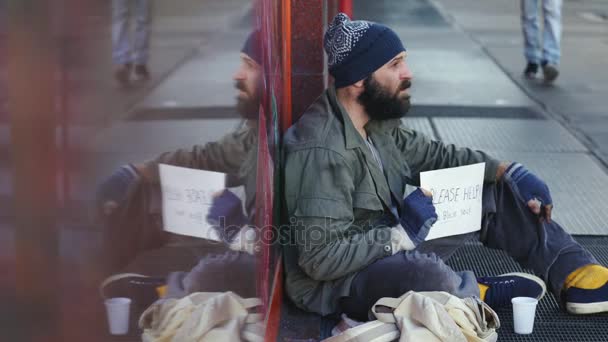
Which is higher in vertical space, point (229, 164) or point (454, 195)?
point (229, 164)

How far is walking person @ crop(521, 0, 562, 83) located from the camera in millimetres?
8438

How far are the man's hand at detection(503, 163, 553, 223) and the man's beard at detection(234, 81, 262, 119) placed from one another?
50.1 inches

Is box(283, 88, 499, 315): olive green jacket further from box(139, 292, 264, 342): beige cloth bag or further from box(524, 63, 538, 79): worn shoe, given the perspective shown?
box(524, 63, 538, 79): worn shoe

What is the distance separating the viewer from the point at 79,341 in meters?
0.87

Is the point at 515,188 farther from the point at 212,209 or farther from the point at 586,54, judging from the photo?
the point at 586,54

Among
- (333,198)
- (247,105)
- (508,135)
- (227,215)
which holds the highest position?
(247,105)

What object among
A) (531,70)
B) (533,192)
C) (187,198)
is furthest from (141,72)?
(531,70)

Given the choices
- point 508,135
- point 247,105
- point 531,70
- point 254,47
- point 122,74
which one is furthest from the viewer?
point 531,70

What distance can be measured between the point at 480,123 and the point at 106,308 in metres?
6.16

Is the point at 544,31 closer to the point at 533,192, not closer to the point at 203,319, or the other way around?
the point at 533,192

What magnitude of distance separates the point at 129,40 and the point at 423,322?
2032 millimetres

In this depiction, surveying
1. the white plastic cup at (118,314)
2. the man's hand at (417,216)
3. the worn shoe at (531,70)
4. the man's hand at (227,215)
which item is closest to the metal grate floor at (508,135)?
the worn shoe at (531,70)

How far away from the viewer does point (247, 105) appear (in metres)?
2.11

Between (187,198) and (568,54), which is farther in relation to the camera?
(568,54)
